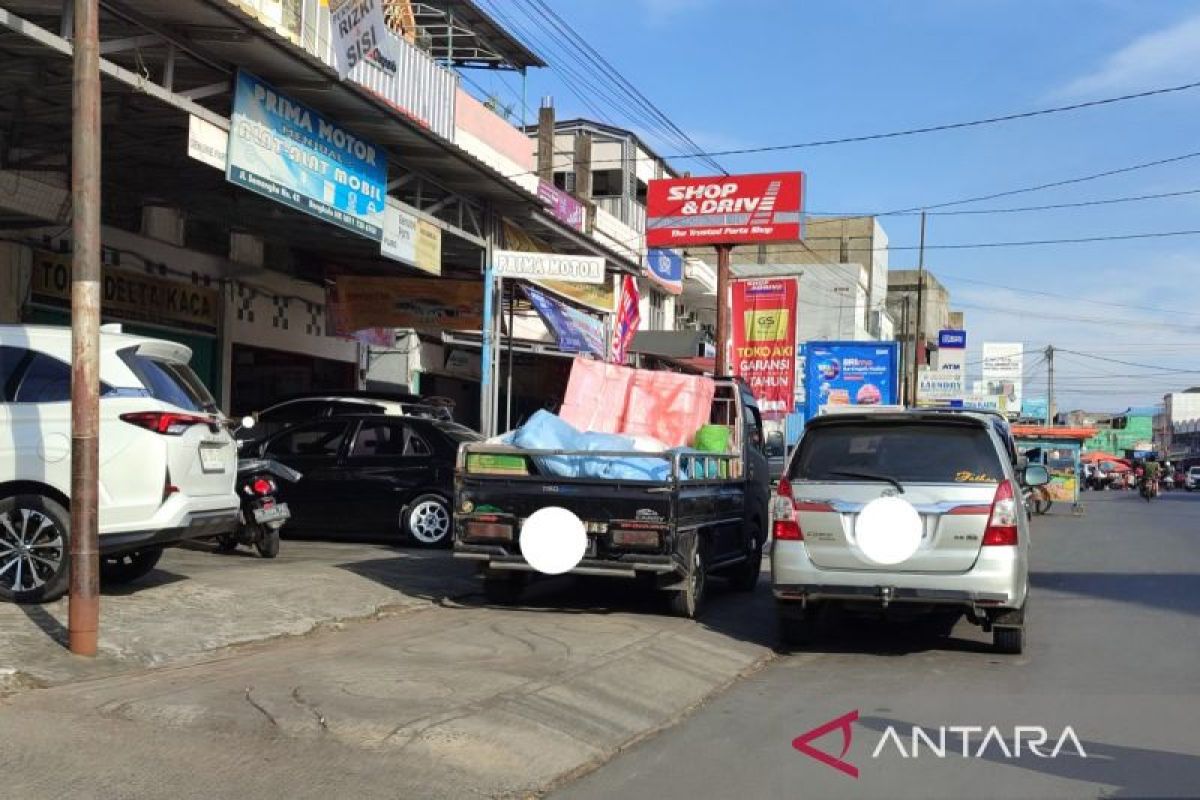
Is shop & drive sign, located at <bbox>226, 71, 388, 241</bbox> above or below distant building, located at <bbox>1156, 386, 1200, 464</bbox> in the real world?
above

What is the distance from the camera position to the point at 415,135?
45.8ft

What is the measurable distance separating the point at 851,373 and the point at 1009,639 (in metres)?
23.2

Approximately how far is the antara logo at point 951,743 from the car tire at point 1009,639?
2178 mm

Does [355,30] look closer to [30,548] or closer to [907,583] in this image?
[30,548]

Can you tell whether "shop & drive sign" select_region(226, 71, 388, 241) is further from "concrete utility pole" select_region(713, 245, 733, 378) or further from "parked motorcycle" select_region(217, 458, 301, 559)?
"concrete utility pole" select_region(713, 245, 733, 378)

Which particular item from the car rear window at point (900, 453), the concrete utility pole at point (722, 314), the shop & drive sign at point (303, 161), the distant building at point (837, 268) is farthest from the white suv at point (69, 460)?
the distant building at point (837, 268)

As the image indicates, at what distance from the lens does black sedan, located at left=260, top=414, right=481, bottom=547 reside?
13312mm

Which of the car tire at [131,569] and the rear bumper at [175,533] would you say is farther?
the car tire at [131,569]

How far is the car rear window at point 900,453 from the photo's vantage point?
27.5 feet

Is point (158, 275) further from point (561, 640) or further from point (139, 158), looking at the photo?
point (561, 640)

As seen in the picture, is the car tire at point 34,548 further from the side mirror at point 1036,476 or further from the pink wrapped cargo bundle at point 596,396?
the side mirror at point 1036,476

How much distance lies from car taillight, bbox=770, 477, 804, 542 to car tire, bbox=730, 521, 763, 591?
3.31 m

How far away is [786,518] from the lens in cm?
862

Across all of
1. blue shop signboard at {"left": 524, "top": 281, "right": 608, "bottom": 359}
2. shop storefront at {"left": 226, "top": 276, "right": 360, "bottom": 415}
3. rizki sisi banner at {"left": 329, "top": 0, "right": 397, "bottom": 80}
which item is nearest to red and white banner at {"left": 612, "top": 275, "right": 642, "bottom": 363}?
blue shop signboard at {"left": 524, "top": 281, "right": 608, "bottom": 359}
